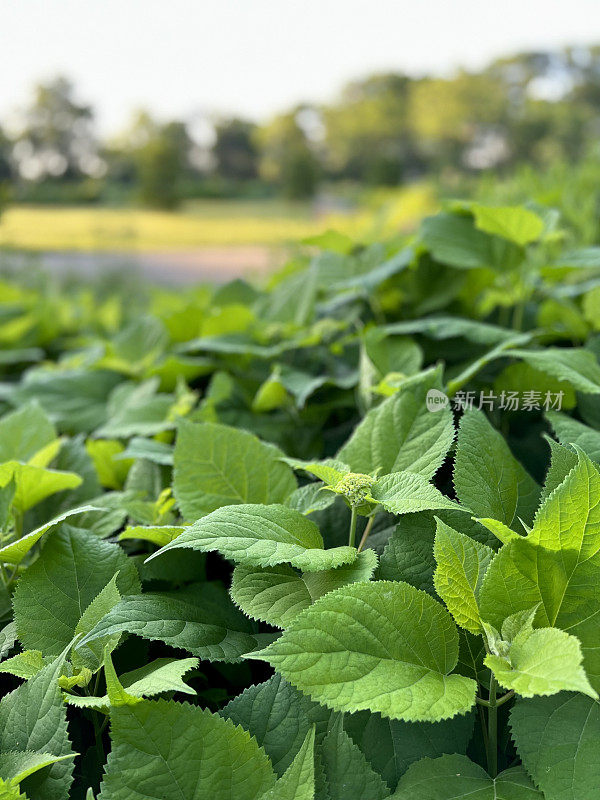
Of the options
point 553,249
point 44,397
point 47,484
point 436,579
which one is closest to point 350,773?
point 436,579

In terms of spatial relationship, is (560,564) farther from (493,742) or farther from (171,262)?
(171,262)

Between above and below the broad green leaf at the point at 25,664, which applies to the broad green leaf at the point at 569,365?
above

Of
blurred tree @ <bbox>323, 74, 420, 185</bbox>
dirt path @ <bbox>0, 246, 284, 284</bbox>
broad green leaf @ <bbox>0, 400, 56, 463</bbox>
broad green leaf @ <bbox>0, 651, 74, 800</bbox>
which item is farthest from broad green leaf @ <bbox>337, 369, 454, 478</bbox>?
blurred tree @ <bbox>323, 74, 420, 185</bbox>

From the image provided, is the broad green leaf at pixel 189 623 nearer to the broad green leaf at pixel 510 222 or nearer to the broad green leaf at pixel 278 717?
the broad green leaf at pixel 278 717

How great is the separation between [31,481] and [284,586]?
15.7 inches

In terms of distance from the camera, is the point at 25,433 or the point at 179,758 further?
the point at 25,433

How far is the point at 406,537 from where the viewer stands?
2.21 ft

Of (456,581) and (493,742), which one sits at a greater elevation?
(456,581)

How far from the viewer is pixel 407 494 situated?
2.12ft

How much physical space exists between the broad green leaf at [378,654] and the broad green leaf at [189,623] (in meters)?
0.15

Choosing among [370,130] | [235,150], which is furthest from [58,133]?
[370,130]

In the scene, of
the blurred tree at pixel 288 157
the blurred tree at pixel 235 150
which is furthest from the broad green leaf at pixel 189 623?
the blurred tree at pixel 235 150

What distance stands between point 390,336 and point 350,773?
2.33ft

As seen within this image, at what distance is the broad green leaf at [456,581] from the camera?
1.89 feet
